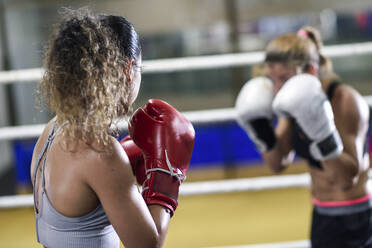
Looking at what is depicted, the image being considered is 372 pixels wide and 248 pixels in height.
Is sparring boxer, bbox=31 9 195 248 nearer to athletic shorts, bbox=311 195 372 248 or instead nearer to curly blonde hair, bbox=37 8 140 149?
curly blonde hair, bbox=37 8 140 149

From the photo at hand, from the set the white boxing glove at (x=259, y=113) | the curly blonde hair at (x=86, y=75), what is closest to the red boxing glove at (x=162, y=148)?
the curly blonde hair at (x=86, y=75)

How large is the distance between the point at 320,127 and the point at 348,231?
0.36 metres

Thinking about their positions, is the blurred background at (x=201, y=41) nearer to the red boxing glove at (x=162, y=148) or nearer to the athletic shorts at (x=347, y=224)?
the athletic shorts at (x=347, y=224)

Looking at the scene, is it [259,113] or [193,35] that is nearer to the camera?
[259,113]

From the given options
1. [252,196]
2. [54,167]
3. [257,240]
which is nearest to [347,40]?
[252,196]

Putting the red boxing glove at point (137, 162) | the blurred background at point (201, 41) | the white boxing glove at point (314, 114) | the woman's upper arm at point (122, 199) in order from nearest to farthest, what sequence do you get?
the woman's upper arm at point (122, 199)
the red boxing glove at point (137, 162)
the white boxing glove at point (314, 114)
the blurred background at point (201, 41)

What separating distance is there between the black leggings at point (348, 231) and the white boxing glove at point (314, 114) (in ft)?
0.80

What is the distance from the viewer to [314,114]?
1.36 metres

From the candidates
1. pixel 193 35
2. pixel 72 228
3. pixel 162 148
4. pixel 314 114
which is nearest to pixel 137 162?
pixel 162 148

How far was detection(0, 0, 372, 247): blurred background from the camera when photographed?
4.10 metres

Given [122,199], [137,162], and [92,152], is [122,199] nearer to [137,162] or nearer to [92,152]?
[92,152]

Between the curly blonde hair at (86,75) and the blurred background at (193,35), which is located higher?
the curly blonde hair at (86,75)

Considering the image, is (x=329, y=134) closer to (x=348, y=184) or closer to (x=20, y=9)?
(x=348, y=184)

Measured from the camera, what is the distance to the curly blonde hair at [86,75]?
2.76 ft
